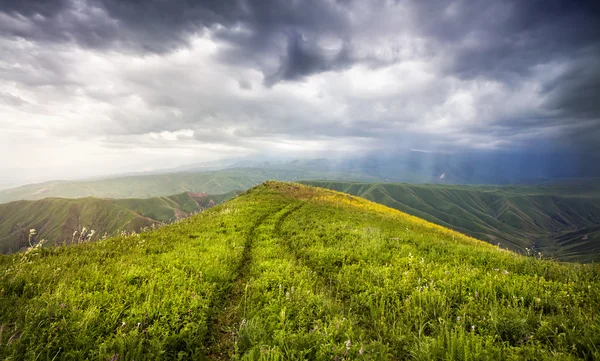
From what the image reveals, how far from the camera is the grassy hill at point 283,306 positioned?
14.6 ft

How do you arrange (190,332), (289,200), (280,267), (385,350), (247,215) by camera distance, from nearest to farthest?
1. (385,350)
2. (190,332)
3. (280,267)
4. (247,215)
5. (289,200)

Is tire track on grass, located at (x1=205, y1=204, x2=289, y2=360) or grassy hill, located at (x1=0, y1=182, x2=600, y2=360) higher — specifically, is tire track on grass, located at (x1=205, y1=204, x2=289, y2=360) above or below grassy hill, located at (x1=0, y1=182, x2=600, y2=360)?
below

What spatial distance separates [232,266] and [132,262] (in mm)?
3076

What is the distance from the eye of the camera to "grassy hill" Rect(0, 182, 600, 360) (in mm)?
4445

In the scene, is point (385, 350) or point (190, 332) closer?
point (385, 350)

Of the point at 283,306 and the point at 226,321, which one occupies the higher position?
the point at 283,306

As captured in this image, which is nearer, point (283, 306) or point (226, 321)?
point (226, 321)

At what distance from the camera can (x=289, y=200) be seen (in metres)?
27.1

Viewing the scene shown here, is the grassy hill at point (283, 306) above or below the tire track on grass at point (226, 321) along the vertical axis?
above

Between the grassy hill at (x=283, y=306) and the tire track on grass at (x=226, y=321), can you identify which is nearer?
the grassy hill at (x=283, y=306)

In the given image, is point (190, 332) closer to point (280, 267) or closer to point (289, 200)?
point (280, 267)

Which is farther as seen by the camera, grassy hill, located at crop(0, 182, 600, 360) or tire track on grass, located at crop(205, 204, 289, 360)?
tire track on grass, located at crop(205, 204, 289, 360)

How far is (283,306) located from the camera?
6.29m

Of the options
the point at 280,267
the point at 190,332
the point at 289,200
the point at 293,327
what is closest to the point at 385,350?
the point at 293,327
